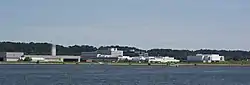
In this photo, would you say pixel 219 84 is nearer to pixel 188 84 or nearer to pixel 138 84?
pixel 188 84

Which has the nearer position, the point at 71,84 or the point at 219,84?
the point at 71,84

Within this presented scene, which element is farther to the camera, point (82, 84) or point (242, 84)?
point (242, 84)

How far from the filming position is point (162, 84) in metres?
71.4

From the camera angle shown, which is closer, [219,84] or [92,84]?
[92,84]

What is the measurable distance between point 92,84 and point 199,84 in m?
13.1

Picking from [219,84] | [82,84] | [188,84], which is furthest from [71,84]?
[219,84]

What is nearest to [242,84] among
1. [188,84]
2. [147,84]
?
[188,84]

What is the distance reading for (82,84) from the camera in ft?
226

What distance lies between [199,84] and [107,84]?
38.0 feet

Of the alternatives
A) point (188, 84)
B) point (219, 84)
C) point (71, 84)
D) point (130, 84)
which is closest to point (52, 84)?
point (71, 84)

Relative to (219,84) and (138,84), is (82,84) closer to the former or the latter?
(138,84)

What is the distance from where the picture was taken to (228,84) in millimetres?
76438

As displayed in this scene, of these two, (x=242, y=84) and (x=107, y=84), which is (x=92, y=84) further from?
(x=242, y=84)

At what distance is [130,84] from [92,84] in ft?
14.5
